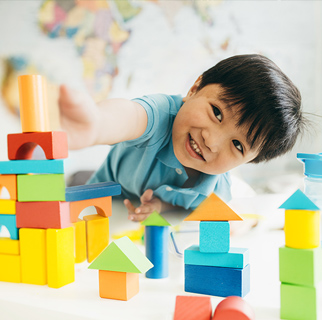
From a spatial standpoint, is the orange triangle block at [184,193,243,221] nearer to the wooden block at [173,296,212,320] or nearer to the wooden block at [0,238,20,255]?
the wooden block at [173,296,212,320]

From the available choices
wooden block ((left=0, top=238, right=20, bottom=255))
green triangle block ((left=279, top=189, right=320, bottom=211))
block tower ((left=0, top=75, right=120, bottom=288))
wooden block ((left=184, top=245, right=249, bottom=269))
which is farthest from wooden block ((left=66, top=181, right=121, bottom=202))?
green triangle block ((left=279, top=189, right=320, bottom=211))

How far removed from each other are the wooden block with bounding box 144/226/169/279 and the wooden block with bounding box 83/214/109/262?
0.36ft

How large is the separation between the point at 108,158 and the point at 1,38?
1.20 ft

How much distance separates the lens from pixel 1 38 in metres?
0.86

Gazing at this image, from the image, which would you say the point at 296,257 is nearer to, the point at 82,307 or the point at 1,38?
the point at 82,307

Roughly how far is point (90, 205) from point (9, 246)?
0.45ft

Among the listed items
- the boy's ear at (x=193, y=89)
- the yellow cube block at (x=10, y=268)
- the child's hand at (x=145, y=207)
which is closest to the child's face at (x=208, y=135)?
the boy's ear at (x=193, y=89)

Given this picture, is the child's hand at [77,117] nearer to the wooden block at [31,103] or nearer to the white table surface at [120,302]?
the wooden block at [31,103]

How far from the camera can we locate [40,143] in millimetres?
542

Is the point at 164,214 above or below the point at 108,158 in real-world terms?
below

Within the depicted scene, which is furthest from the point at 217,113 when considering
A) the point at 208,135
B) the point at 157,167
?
the point at 157,167

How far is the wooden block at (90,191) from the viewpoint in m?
0.59

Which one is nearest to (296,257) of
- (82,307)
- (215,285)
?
(215,285)

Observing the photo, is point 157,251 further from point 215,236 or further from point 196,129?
point 196,129
